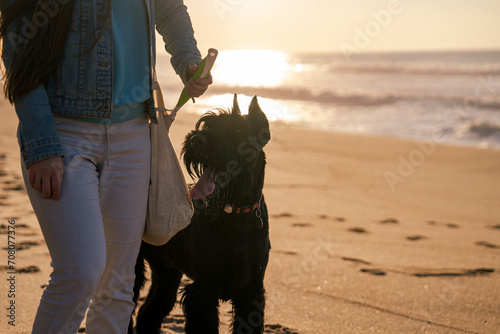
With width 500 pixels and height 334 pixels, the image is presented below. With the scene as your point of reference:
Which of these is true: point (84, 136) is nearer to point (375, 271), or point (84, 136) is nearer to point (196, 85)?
point (196, 85)

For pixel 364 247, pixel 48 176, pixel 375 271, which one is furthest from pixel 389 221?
pixel 48 176

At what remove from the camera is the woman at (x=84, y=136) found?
5.92 ft

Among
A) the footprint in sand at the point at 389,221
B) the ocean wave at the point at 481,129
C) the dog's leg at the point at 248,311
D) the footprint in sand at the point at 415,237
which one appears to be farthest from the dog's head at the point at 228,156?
the ocean wave at the point at 481,129

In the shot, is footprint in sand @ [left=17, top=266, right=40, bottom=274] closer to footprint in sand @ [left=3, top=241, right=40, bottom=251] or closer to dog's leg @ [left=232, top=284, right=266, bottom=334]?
footprint in sand @ [left=3, top=241, right=40, bottom=251]

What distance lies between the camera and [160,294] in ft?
11.1

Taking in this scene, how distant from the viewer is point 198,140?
2.78 m

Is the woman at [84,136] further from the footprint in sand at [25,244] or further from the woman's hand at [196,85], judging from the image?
the footprint in sand at [25,244]

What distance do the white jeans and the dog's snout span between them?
1.97ft

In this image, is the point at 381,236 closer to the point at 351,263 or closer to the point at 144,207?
the point at 351,263

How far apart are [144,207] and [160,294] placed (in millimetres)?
1364

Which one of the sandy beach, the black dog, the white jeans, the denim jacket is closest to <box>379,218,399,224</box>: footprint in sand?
the sandy beach

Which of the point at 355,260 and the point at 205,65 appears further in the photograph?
the point at 355,260

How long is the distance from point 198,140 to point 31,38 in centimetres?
111

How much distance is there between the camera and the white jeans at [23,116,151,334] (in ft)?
5.97
